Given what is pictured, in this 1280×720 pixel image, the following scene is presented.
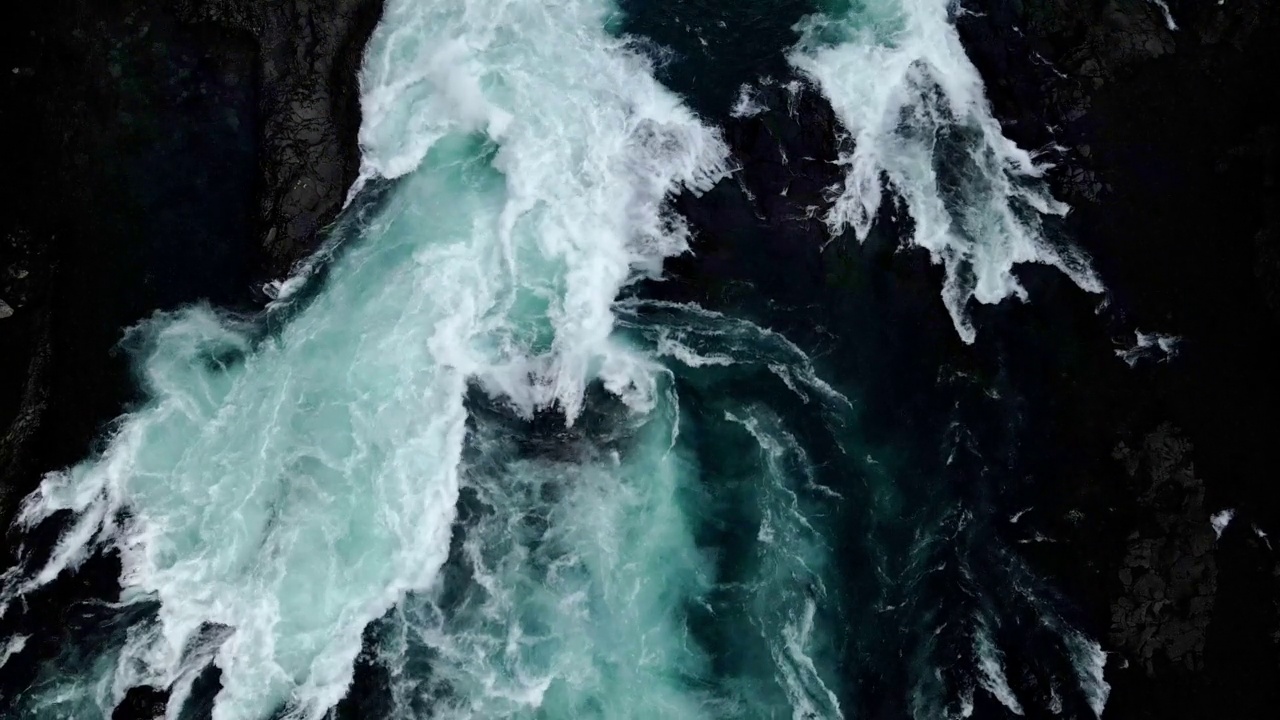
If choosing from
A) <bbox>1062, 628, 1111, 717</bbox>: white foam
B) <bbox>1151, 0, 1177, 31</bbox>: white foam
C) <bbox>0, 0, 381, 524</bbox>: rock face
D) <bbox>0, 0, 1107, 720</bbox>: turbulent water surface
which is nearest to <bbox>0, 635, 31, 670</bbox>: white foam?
<bbox>0, 0, 1107, 720</bbox>: turbulent water surface

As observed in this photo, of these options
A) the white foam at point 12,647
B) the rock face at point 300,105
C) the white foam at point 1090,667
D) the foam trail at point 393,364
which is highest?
the rock face at point 300,105

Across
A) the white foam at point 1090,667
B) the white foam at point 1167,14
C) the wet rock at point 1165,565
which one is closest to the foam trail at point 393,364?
the white foam at point 1090,667

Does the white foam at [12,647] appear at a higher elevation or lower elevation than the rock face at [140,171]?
lower

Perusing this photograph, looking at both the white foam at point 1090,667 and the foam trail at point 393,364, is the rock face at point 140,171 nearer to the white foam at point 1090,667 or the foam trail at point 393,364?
the foam trail at point 393,364

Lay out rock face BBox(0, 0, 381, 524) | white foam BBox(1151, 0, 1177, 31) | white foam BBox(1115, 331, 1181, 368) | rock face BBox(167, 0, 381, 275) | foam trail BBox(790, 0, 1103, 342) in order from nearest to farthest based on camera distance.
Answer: rock face BBox(0, 0, 381, 524) < rock face BBox(167, 0, 381, 275) < white foam BBox(1115, 331, 1181, 368) < foam trail BBox(790, 0, 1103, 342) < white foam BBox(1151, 0, 1177, 31)

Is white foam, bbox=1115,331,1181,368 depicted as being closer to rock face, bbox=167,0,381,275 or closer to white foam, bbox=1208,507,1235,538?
white foam, bbox=1208,507,1235,538

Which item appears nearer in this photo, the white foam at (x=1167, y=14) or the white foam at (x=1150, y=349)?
the white foam at (x=1150, y=349)
